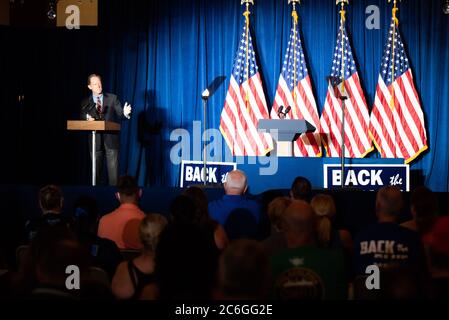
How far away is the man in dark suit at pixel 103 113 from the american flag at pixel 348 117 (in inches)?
135

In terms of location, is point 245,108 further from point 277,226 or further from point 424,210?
point 424,210

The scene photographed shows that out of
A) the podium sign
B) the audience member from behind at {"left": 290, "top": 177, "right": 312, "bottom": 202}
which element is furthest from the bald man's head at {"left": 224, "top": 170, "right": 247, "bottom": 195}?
the podium sign

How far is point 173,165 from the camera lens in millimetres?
11234

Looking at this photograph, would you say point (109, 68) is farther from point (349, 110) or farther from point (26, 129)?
point (349, 110)

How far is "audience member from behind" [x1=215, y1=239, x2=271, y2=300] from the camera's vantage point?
2369mm

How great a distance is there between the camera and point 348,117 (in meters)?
10.7

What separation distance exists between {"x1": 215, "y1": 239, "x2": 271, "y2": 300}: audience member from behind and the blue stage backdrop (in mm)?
8743

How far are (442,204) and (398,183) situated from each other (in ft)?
8.84

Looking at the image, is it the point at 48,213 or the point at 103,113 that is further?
the point at 103,113

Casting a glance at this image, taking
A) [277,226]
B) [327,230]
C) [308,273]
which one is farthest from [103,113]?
[308,273]

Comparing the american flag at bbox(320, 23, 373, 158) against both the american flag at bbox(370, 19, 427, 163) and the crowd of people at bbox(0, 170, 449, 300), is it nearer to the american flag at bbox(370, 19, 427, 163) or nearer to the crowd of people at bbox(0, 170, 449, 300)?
the american flag at bbox(370, 19, 427, 163)

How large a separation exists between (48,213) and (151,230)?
131 centimetres

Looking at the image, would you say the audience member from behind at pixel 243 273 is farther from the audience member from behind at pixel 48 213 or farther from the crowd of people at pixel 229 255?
the audience member from behind at pixel 48 213

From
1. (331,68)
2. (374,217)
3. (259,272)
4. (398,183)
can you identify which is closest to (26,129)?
(331,68)
